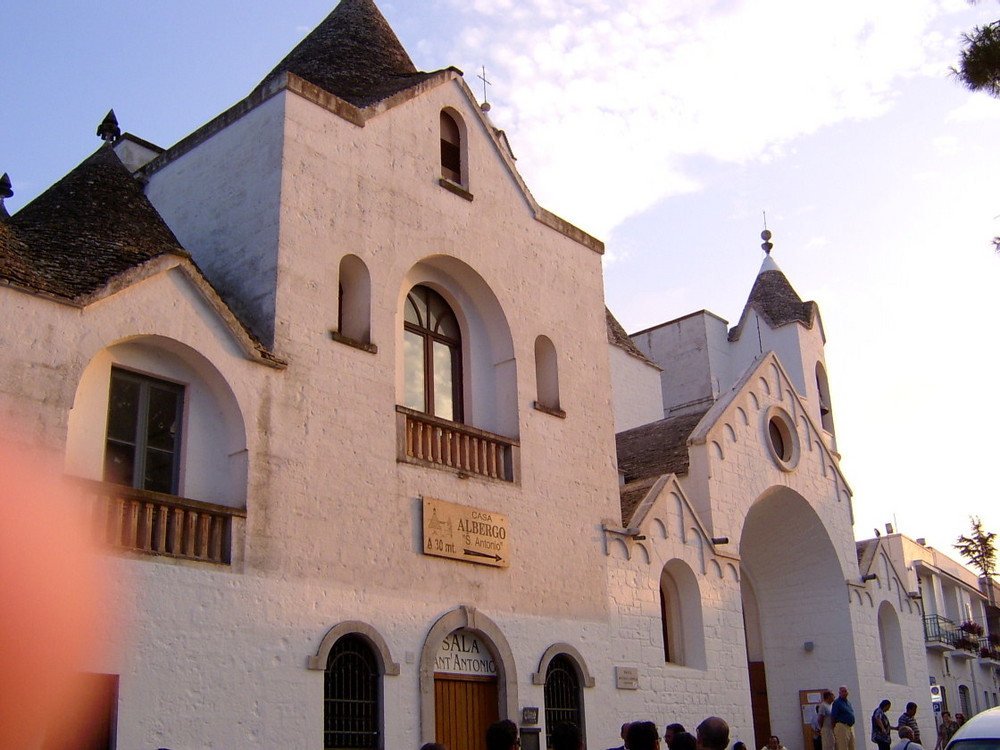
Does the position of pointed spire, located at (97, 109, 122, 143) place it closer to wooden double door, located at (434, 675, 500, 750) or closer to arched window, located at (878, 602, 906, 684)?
wooden double door, located at (434, 675, 500, 750)

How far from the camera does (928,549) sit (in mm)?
41594

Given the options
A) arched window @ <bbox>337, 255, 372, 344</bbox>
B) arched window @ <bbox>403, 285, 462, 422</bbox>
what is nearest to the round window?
arched window @ <bbox>403, 285, 462, 422</bbox>

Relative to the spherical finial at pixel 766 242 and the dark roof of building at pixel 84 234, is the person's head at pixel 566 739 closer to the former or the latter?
the dark roof of building at pixel 84 234

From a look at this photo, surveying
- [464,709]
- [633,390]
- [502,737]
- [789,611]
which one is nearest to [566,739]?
[502,737]

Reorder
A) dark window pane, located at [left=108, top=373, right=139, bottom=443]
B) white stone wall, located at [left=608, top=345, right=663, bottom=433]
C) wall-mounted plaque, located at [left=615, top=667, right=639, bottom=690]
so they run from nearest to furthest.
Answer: dark window pane, located at [left=108, top=373, right=139, bottom=443]
wall-mounted plaque, located at [left=615, top=667, right=639, bottom=690]
white stone wall, located at [left=608, top=345, right=663, bottom=433]

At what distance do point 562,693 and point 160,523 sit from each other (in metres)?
6.96

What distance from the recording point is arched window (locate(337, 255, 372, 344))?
49.7 ft

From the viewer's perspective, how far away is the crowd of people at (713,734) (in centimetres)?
709

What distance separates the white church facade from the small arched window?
0.05 m

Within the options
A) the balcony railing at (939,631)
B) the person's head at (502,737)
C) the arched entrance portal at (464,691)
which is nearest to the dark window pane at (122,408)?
the arched entrance portal at (464,691)

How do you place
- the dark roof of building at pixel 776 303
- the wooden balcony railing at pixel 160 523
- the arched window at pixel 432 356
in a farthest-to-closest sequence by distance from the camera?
1. the dark roof of building at pixel 776 303
2. the arched window at pixel 432 356
3. the wooden balcony railing at pixel 160 523

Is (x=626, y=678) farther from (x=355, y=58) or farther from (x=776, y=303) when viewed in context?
(x=776, y=303)

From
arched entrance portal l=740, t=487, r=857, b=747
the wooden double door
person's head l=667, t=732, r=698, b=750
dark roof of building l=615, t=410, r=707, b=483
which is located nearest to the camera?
person's head l=667, t=732, r=698, b=750

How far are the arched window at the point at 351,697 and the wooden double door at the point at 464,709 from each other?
1053mm
